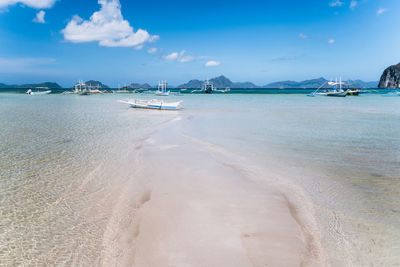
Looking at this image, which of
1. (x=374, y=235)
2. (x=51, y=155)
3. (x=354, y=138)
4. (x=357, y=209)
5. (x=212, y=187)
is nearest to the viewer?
(x=374, y=235)

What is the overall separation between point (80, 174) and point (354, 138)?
46.6 ft

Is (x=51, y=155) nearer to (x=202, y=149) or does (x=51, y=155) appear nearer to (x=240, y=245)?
(x=202, y=149)

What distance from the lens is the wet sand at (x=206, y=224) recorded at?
Answer: 3701mm

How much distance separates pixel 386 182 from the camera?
7.03 metres

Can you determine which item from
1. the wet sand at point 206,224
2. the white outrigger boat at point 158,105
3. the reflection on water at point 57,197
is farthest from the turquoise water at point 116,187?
the white outrigger boat at point 158,105

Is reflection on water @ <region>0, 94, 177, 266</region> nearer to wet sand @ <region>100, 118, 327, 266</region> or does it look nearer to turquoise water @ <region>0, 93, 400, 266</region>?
turquoise water @ <region>0, 93, 400, 266</region>

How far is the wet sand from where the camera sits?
370 cm

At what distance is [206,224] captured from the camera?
4617 mm

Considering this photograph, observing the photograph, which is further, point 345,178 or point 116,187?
point 345,178

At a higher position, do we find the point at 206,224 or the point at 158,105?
the point at 158,105

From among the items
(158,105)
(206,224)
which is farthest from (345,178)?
(158,105)

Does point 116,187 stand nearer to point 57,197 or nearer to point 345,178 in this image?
point 57,197

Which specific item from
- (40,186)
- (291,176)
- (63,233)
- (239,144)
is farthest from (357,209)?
(40,186)

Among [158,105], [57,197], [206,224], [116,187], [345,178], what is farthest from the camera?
[158,105]
